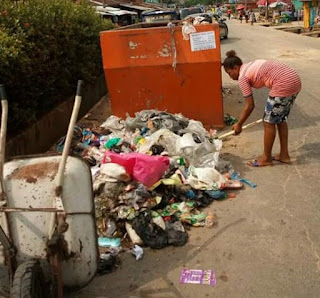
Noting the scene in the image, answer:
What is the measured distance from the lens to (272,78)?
203 inches

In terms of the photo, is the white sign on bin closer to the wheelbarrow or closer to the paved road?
the paved road

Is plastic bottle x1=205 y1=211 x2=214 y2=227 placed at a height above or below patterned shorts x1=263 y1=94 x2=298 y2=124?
below

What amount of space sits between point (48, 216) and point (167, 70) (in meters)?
4.39

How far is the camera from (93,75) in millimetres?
9469

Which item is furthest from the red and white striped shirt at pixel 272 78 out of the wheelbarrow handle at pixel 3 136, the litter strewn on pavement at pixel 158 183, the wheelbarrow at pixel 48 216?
the wheelbarrow handle at pixel 3 136

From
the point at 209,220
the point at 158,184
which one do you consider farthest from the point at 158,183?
the point at 209,220

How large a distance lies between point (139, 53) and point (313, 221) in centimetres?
397

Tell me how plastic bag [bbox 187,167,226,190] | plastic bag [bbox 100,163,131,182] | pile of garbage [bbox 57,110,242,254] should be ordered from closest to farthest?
1. pile of garbage [bbox 57,110,242,254]
2. plastic bag [bbox 100,163,131,182]
3. plastic bag [bbox 187,167,226,190]

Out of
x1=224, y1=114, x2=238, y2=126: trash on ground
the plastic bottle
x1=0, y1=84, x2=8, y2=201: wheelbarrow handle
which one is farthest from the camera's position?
x1=224, y1=114, x2=238, y2=126: trash on ground

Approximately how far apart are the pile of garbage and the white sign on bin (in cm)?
140

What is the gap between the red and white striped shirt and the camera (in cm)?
511

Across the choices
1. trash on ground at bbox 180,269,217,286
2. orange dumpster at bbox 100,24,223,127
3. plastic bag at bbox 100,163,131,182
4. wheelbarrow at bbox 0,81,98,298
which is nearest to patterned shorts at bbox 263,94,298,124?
orange dumpster at bbox 100,24,223,127

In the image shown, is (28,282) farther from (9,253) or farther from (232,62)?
(232,62)

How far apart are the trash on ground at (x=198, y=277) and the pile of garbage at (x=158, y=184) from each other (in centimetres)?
43
